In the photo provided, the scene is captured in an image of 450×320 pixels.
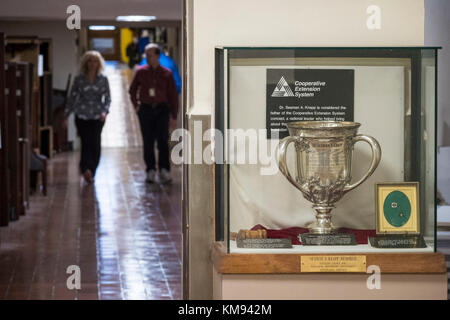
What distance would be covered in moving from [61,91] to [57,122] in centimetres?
56

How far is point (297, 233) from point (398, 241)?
1.23 ft

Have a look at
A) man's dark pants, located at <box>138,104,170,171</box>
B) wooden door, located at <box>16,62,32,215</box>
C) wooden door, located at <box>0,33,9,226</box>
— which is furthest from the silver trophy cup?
man's dark pants, located at <box>138,104,170,171</box>

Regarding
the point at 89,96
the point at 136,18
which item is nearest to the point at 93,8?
the point at 89,96

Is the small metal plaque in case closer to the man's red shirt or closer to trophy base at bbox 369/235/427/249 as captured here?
trophy base at bbox 369/235/427/249

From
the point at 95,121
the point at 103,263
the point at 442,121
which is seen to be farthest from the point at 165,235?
the point at 95,121

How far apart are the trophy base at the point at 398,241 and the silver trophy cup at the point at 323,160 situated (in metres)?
0.19

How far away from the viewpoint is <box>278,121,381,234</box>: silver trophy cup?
317 centimetres

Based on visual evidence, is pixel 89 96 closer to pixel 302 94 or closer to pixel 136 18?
pixel 136 18

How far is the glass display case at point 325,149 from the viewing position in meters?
3.20

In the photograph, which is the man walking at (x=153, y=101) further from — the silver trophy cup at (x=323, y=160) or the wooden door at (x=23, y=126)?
the silver trophy cup at (x=323, y=160)

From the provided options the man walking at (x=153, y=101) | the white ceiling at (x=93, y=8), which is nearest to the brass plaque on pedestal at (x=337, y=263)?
the white ceiling at (x=93, y=8)

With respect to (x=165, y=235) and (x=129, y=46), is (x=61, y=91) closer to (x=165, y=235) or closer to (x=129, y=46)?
(x=165, y=235)

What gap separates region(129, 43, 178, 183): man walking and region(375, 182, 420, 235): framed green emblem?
7685mm

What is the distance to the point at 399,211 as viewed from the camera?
10.5 ft
